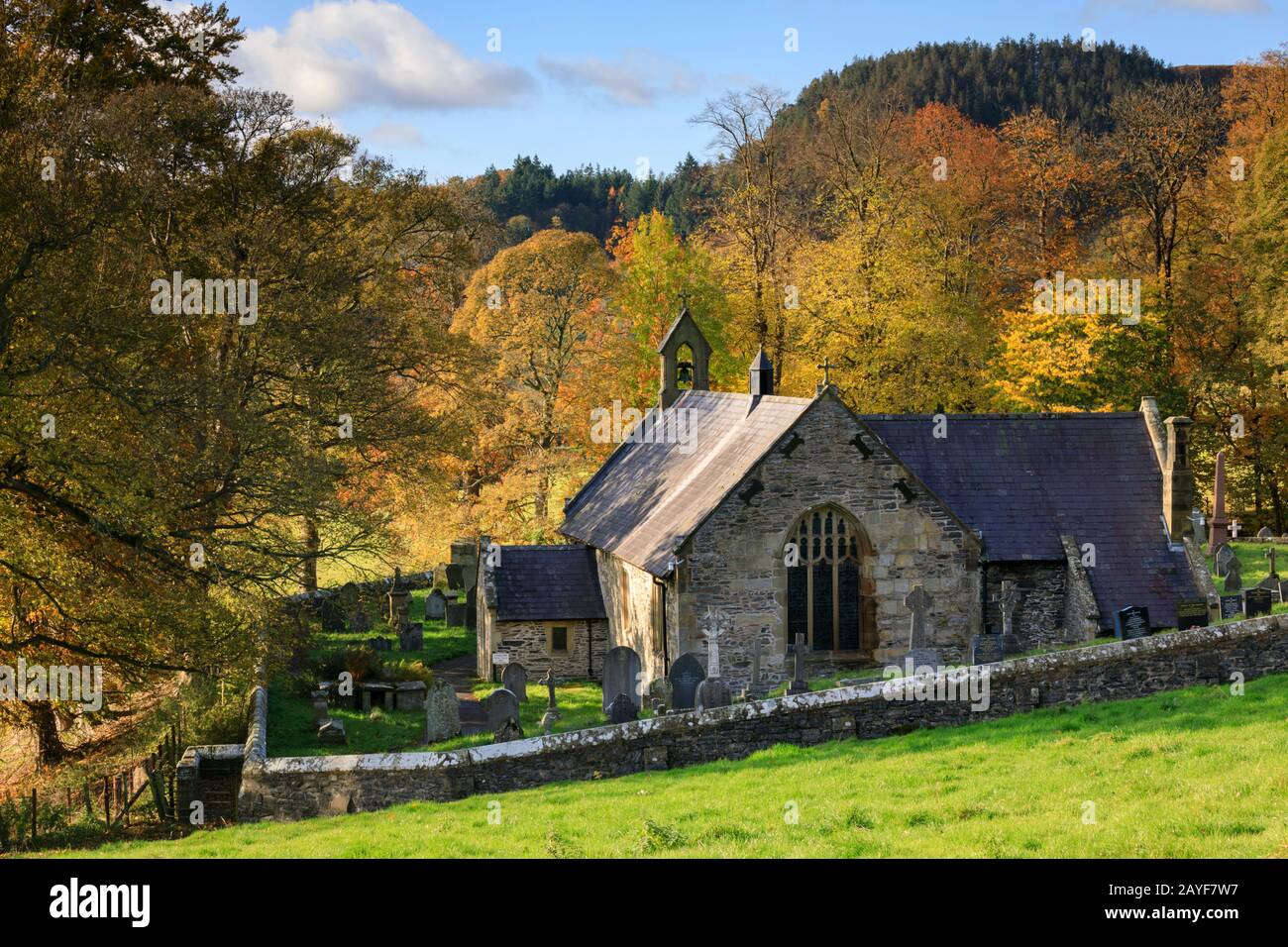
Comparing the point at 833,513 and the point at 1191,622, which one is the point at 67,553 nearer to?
the point at 833,513

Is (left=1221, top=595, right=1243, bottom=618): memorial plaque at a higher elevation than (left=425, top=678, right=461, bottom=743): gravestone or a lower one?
higher

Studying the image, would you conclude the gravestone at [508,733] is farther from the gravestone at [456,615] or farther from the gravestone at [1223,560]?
the gravestone at [1223,560]

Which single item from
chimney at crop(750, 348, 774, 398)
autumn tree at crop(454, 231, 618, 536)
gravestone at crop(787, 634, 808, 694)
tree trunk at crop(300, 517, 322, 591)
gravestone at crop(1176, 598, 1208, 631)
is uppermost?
autumn tree at crop(454, 231, 618, 536)

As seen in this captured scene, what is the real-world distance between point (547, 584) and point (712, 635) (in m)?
6.00

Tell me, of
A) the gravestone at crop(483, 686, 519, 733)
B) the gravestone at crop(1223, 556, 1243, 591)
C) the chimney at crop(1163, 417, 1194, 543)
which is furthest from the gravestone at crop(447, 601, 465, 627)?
the gravestone at crop(1223, 556, 1243, 591)

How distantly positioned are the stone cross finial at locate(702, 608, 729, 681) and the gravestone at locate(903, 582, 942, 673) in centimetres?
346

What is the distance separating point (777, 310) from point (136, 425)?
30148mm

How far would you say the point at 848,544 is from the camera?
25203 mm

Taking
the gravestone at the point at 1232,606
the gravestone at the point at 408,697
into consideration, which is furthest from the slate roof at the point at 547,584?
the gravestone at the point at 1232,606

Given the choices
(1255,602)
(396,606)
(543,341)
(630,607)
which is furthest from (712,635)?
(543,341)

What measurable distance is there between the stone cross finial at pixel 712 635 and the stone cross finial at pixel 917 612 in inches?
141

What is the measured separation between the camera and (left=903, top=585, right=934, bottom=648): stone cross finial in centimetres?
2419

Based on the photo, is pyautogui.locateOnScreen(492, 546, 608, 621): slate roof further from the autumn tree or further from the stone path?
the autumn tree

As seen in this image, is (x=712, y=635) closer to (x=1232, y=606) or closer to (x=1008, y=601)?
(x=1008, y=601)
